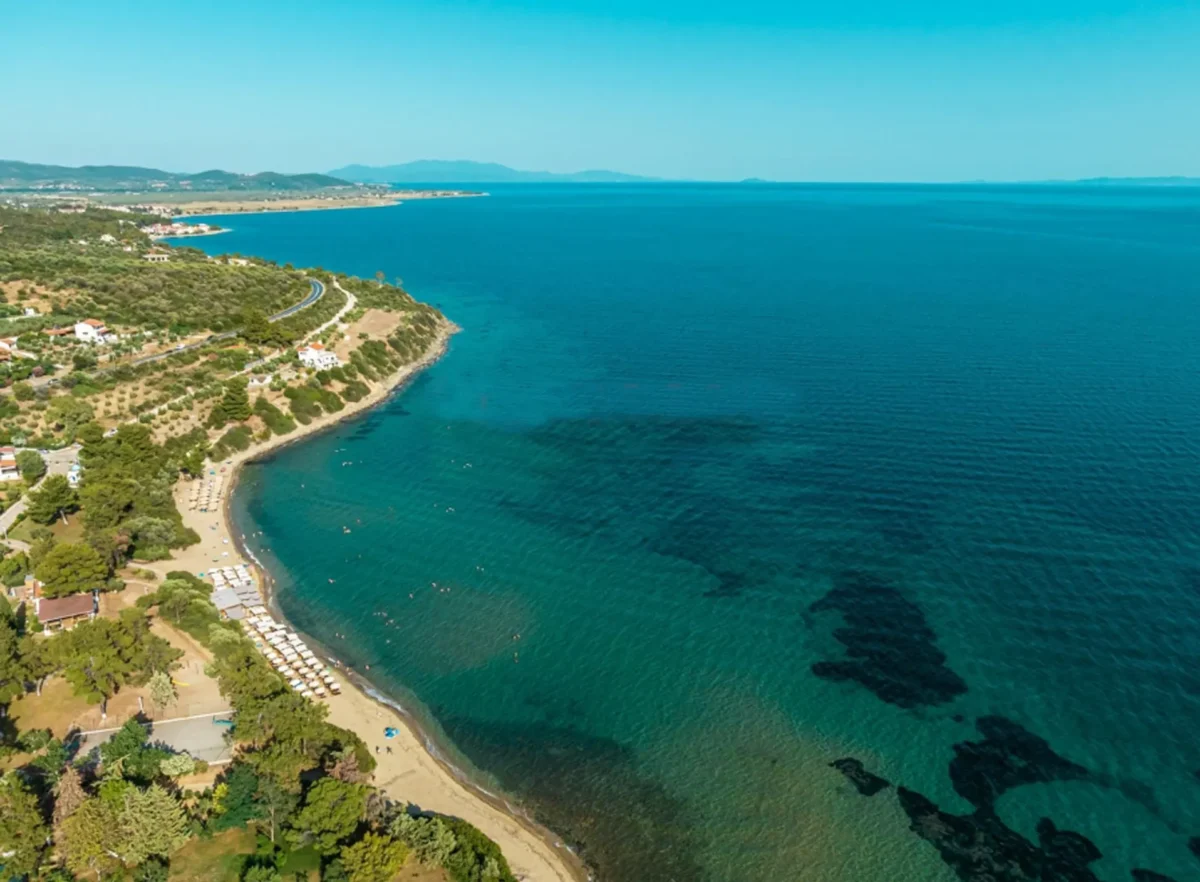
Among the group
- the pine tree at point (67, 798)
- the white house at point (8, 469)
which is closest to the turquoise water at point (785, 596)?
the pine tree at point (67, 798)

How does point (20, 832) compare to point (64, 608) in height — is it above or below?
above

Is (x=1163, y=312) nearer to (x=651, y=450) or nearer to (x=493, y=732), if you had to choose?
(x=651, y=450)

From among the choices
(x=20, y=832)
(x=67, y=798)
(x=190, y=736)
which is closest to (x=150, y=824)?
(x=67, y=798)

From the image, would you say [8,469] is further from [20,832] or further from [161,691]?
[20,832]

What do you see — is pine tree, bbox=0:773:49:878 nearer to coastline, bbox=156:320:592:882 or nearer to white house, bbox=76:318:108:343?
coastline, bbox=156:320:592:882

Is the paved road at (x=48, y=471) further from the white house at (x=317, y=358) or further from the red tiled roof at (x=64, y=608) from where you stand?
the white house at (x=317, y=358)

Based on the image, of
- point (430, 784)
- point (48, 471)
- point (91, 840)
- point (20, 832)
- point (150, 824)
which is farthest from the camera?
point (48, 471)
